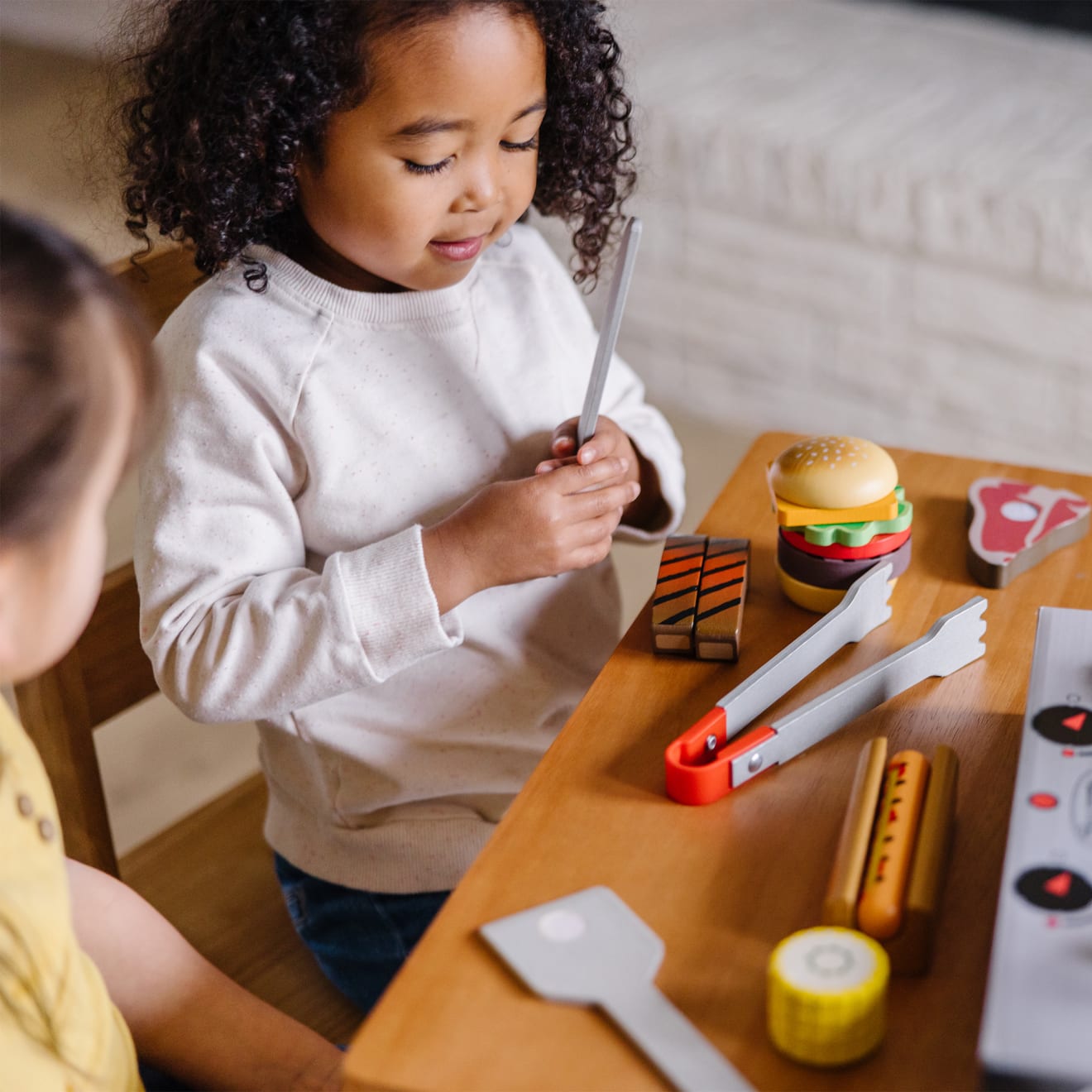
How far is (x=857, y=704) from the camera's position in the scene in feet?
2.27

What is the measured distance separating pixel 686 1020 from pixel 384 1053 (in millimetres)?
117

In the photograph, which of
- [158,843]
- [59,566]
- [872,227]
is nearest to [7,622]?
[59,566]

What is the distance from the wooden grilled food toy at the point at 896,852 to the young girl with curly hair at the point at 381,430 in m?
0.27

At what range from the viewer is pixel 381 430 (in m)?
0.88

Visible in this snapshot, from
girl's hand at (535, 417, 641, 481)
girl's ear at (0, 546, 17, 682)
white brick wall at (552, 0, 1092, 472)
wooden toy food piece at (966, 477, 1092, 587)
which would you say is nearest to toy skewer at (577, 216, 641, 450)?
girl's hand at (535, 417, 641, 481)

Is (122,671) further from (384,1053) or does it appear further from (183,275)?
(384,1053)

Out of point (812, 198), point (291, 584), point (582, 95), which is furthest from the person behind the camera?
point (812, 198)

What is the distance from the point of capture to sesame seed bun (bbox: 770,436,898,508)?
0.77 metres

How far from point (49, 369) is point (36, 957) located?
0.26 m

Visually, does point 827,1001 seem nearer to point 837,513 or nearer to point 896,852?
point 896,852

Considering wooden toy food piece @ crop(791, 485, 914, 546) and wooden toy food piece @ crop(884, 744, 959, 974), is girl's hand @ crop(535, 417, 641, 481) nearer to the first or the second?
wooden toy food piece @ crop(791, 485, 914, 546)

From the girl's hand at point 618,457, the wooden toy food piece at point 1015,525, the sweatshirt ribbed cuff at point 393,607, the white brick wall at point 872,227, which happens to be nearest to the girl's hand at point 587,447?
the girl's hand at point 618,457

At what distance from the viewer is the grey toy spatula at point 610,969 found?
51 cm

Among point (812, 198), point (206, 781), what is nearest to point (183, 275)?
point (206, 781)
